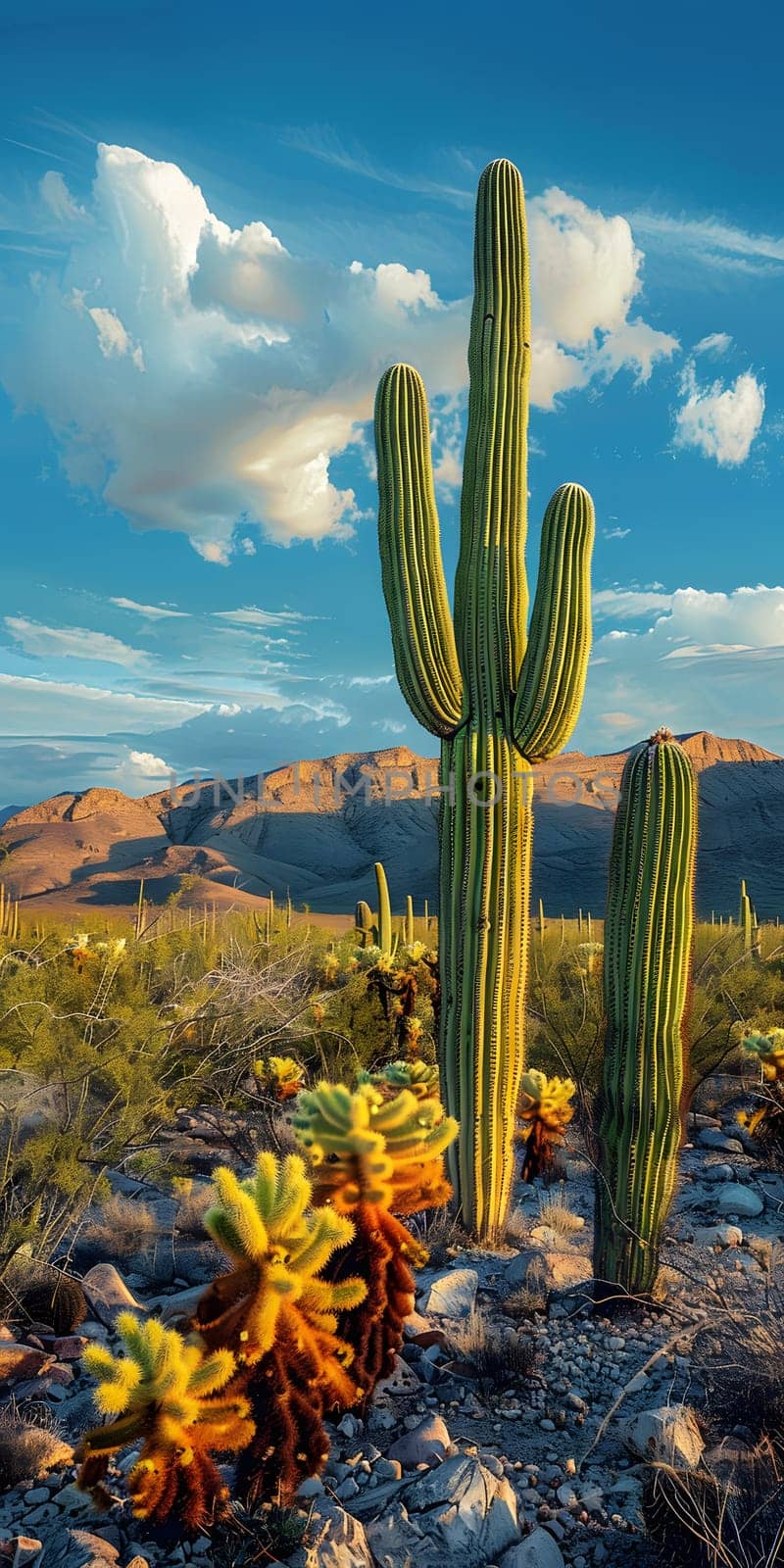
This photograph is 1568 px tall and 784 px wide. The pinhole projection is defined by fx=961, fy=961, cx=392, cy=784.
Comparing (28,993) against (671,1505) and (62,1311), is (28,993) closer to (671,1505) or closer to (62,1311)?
(62,1311)

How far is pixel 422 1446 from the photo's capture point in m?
3.27

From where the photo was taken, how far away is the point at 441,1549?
280cm

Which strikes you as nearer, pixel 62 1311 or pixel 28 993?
pixel 62 1311

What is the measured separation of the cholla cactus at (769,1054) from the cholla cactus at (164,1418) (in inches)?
170

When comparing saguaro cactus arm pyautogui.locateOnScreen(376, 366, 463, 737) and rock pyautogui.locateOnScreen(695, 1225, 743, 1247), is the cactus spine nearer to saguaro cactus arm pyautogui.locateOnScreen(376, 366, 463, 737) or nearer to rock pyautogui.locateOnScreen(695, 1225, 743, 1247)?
rock pyautogui.locateOnScreen(695, 1225, 743, 1247)

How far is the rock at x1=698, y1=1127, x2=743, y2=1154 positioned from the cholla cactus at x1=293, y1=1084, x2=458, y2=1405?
519 cm

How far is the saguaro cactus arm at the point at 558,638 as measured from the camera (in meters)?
5.63

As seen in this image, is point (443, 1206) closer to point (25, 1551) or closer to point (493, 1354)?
point (493, 1354)

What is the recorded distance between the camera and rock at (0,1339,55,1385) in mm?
3783

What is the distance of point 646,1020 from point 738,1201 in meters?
2.23

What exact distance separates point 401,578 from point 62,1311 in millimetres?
4347

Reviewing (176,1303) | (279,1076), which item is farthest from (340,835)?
(176,1303)

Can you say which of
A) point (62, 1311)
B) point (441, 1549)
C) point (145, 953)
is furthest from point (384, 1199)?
point (145, 953)

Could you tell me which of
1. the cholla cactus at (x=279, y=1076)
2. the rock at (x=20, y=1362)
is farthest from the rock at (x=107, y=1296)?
the cholla cactus at (x=279, y=1076)
